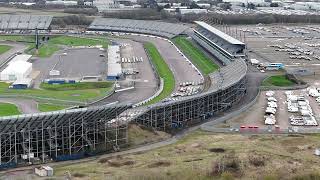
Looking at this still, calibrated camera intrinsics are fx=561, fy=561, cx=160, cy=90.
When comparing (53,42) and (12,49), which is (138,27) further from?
(12,49)

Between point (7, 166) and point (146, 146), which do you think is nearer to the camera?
point (7, 166)

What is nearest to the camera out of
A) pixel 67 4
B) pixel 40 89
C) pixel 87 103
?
pixel 87 103

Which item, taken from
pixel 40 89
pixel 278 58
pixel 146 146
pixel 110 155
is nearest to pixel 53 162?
pixel 110 155

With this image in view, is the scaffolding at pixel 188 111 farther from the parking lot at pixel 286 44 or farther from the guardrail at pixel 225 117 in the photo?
the parking lot at pixel 286 44

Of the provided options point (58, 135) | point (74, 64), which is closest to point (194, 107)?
point (58, 135)

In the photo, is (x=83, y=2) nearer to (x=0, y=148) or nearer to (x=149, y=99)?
(x=149, y=99)

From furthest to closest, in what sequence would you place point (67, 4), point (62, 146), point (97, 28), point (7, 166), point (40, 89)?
point (67, 4) < point (97, 28) < point (40, 89) < point (62, 146) < point (7, 166)

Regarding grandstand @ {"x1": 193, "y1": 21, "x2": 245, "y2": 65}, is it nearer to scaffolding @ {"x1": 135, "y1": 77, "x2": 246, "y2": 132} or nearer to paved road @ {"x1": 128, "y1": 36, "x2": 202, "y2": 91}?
paved road @ {"x1": 128, "y1": 36, "x2": 202, "y2": 91}
